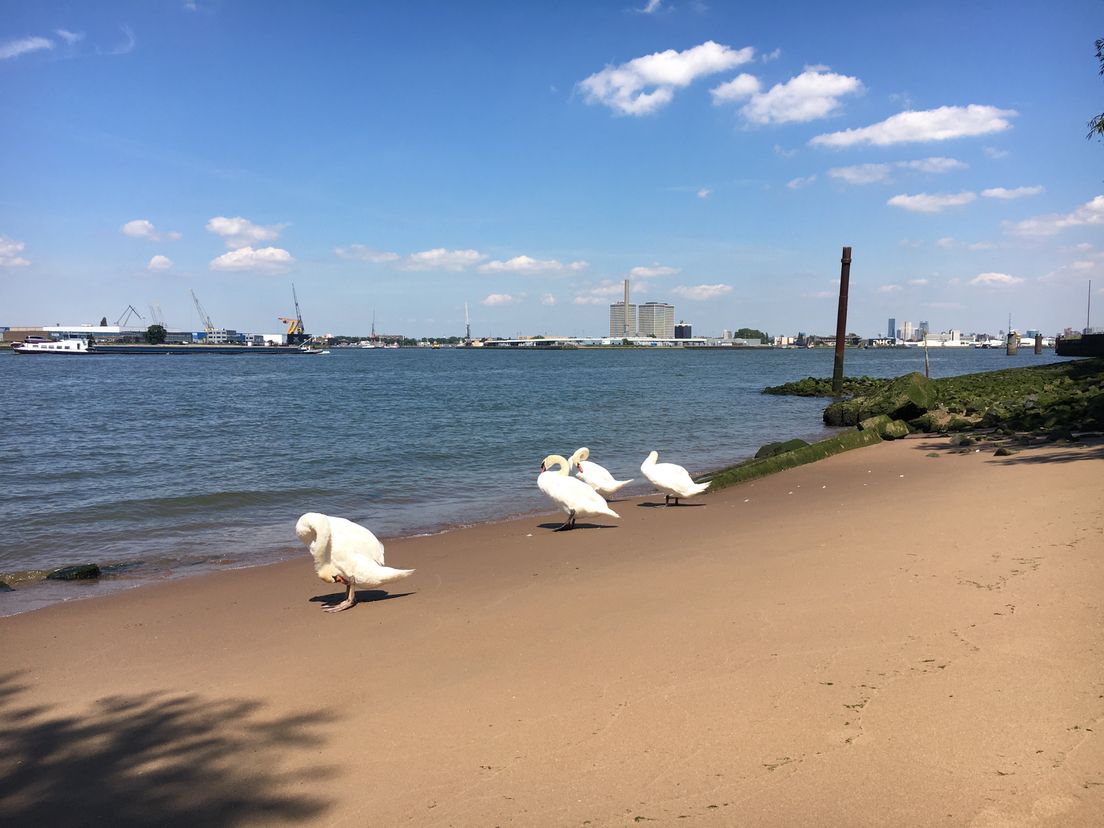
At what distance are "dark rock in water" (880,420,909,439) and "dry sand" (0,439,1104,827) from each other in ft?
30.5

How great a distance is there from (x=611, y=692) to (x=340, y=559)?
11.0ft

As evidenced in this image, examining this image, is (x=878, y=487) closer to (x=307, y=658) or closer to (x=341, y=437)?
(x=307, y=658)

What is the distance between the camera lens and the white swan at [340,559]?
Answer: 663 cm

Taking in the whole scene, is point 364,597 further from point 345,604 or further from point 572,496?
point 572,496

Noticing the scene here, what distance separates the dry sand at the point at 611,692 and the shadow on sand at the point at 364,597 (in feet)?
0.28

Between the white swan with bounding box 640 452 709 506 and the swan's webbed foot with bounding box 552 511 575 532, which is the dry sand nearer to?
the swan's webbed foot with bounding box 552 511 575 532

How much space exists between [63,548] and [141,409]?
25761 millimetres

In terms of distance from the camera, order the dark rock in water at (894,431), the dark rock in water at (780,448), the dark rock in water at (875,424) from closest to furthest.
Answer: the dark rock in water at (780,448)
the dark rock in water at (875,424)
the dark rock in water at (894,431)

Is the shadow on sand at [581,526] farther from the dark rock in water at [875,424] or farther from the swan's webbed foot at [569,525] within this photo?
the dark rock in water at [875,424]

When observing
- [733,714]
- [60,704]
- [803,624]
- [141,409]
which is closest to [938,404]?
[803,624]

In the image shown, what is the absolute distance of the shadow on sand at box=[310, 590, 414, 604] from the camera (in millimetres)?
6969

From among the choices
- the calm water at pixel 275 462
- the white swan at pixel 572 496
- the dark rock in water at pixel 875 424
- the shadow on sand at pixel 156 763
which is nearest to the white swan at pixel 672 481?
the white swan at pixel 572 496

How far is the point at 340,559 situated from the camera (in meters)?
6.63

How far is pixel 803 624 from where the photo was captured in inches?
192
